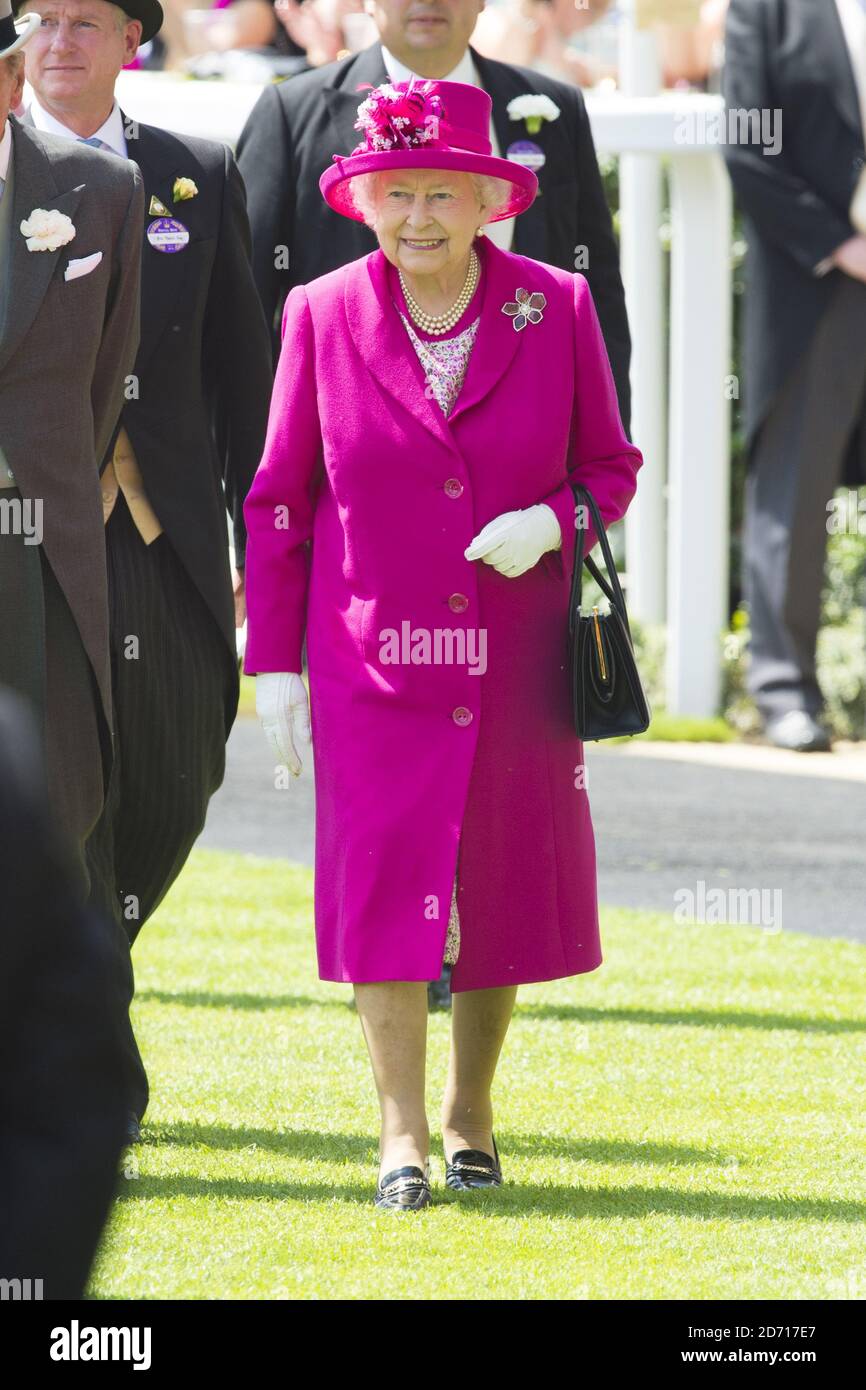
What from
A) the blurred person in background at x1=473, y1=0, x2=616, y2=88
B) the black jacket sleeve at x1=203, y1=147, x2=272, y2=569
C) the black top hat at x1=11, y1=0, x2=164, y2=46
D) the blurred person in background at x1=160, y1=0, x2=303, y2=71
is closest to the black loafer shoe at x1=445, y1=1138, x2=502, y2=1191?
the black jacket sleeve at x1=203, y1=147, x2=272, y2=569

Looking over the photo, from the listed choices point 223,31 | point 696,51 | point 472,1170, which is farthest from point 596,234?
point 223,31

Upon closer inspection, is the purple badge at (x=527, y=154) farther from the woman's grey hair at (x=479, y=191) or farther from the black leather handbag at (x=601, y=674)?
the black leather handbag at (x=601, y=674)

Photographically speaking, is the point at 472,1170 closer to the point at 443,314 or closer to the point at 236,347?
the point at 443,314

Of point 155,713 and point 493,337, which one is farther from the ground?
point 493,337

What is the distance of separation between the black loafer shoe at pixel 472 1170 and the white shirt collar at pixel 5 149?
6.20 ft

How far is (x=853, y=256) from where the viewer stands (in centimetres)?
1034

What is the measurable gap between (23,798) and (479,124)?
2915 millimetres

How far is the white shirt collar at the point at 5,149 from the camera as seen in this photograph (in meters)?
4.04

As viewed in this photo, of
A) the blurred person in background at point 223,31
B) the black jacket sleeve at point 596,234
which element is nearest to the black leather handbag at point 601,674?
the black jacket sleeve at point 596,234

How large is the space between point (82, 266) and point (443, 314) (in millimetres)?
764

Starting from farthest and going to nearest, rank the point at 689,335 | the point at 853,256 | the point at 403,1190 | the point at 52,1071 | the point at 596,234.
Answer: the point at 689,335 < the point at 853,256 < the point at 596,234 < the point at 403,1190 < the point at 52,1071

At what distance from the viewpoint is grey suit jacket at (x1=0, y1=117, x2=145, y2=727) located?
4035 millimetres
